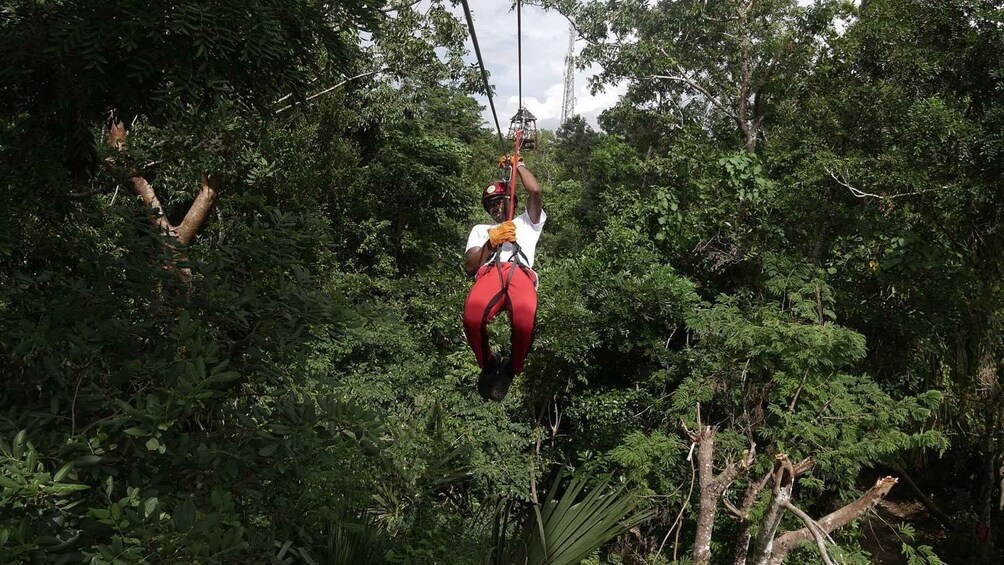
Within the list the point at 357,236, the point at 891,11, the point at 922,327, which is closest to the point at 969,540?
the point at 922,327

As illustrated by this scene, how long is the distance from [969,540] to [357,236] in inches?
368

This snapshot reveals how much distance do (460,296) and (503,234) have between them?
567 centimetres

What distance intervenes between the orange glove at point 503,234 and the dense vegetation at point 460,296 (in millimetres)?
764

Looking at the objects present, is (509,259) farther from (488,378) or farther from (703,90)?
(703,90)

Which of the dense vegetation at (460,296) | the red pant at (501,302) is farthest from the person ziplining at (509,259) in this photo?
the dense vegetation at (460,296)

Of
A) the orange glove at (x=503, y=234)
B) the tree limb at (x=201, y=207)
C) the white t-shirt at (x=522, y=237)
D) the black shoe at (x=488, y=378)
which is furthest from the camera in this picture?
the tree limb at (x=201, y=207)

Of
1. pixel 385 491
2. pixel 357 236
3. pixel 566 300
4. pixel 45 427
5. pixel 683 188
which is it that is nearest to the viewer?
pixel 45 427

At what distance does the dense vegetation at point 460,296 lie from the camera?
2.13 metres

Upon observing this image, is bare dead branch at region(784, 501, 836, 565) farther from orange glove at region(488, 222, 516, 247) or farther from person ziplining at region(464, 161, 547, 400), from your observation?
orange glove at region(488, 222, 516, 247)

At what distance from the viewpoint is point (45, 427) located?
206 cm

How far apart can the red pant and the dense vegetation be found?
595 millimetres

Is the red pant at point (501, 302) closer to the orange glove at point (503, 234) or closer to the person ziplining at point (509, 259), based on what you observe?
the person ziplining at point (509, 259)

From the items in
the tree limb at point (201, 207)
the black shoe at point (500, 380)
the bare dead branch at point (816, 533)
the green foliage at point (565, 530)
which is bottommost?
the bare dead branch at point (816, 533)

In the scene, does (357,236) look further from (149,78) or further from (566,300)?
(149,78)
